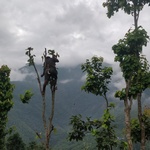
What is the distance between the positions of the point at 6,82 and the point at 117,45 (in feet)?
67.1

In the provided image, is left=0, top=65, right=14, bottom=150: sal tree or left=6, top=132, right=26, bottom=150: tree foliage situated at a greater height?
left=0, top=65, right=14, bottom=150: sal tree

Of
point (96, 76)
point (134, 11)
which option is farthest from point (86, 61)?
point (134, 11)

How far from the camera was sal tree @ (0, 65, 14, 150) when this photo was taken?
34.6 metres

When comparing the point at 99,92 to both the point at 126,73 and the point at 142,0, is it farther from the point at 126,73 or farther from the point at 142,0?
the point at 142,0

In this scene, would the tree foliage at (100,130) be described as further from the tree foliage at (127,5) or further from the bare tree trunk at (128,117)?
the tree foliage at (127,5)

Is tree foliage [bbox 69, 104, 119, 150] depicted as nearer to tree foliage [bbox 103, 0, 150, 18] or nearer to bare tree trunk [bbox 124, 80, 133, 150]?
bare tree trunk [bbox 124, 80, 133, 150]

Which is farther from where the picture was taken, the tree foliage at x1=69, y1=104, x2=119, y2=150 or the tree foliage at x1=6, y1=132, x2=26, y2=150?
the tree foliage at x1=6, y1=132, x2=26, y2=150

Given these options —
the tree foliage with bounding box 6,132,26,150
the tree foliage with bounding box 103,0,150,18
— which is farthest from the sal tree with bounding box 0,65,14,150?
the tree foliage with bounding box 6,132,26,150

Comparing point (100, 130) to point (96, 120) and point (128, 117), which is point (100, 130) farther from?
point (128, 117)

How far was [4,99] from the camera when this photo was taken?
116ft

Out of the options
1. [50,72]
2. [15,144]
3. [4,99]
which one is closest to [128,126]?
[50,72]

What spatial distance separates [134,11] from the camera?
82.4 feet

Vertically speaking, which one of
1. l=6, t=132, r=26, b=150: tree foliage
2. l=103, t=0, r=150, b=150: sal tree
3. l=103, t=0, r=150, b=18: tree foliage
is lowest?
l=6, t=132, r=26, b=150: tree foliage

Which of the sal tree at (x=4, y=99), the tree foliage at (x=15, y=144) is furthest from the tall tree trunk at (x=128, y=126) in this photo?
the tree foliage at (x=15, y=144)
